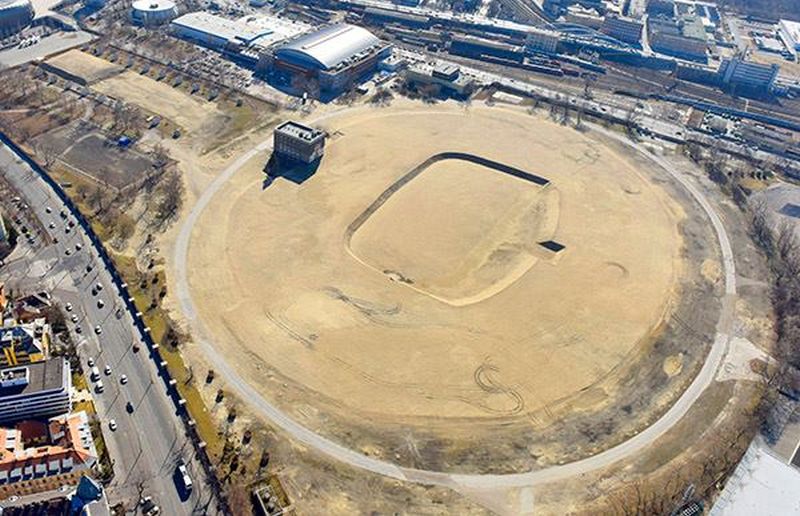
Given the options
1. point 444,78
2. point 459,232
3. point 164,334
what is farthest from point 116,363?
point 444,78

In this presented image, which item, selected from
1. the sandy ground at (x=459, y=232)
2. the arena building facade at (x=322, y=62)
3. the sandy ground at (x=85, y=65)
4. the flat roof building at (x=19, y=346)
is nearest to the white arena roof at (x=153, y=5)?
the sandy ground at (x=85, y=65)

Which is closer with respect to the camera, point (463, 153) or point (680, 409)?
point (680, 409)

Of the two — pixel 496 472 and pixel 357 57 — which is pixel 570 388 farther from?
pixel 357 57

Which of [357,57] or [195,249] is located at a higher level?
[357,57]

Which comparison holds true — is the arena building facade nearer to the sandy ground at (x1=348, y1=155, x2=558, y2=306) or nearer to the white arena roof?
the sandy ground at (x1=348, y1=155, x2=558, y2=306)

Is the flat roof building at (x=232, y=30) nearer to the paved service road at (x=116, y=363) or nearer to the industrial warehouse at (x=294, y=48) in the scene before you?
the industrial warehouse at (x=294, y=48)

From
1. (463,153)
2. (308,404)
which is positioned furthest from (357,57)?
(308,404)

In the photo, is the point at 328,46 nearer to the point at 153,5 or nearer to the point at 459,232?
the point at 153,5
